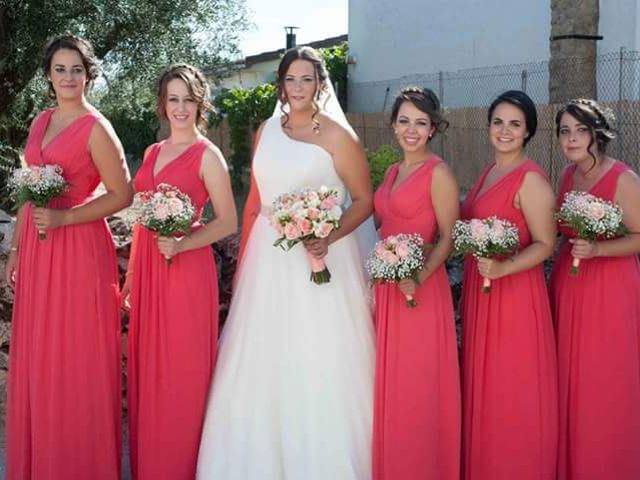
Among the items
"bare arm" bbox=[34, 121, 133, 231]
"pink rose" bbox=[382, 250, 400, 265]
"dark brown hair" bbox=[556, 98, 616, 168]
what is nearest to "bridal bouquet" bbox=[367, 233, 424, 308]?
"pink rose" bbox=[382, 250, 400, 265]

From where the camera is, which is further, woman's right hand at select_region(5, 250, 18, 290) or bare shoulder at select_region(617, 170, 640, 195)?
woman's right hand at select_region(5, 250, 18, 290)

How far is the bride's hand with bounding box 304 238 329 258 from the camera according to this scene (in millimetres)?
4746

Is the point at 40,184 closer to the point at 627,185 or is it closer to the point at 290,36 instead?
the point at 627,185

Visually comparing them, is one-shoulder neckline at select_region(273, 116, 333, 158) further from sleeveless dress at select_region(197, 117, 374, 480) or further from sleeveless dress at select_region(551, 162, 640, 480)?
sleeveless dress at select_region(551, 162, 640, 480)

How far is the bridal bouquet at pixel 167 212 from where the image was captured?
474 centimetres

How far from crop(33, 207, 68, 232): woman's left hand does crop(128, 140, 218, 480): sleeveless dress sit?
0.51 meters

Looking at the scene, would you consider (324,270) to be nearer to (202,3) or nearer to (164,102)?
(164,102)

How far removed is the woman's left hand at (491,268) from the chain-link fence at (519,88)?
28.2ft

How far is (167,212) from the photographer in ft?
15.5

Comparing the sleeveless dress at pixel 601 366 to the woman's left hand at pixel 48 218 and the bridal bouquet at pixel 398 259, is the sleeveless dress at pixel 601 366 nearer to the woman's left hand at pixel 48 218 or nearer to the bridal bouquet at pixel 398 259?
the bridal bouquet at pixel 398 259

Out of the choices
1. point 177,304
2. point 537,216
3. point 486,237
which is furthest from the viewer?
point 177,304

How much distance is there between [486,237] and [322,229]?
856mm

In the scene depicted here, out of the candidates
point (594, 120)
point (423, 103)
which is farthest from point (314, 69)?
point (594, 120)

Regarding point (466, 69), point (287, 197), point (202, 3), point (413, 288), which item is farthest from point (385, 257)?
point (466, 69)
